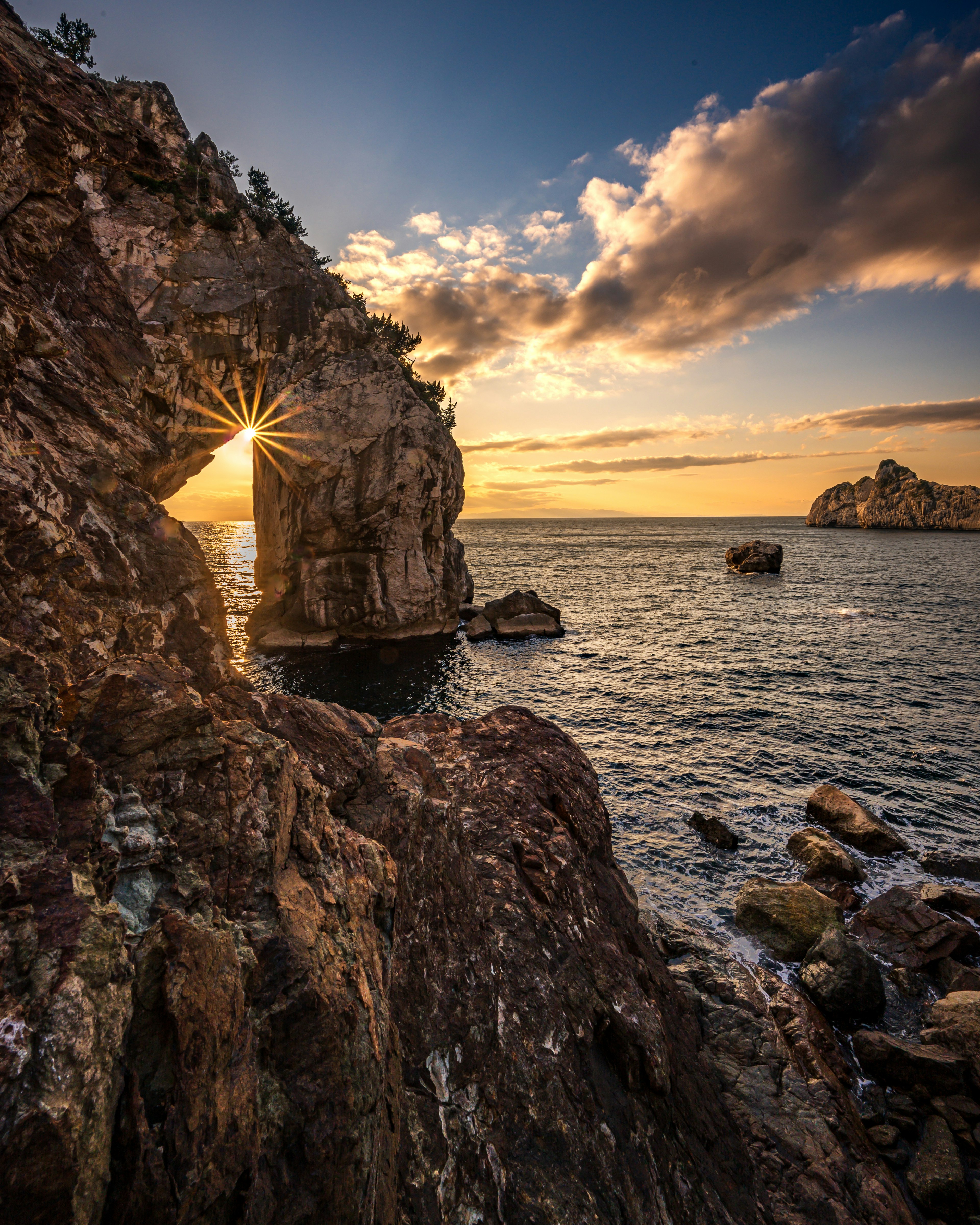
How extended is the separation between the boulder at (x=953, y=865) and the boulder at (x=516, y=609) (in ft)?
106

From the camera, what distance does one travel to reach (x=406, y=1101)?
6031mm

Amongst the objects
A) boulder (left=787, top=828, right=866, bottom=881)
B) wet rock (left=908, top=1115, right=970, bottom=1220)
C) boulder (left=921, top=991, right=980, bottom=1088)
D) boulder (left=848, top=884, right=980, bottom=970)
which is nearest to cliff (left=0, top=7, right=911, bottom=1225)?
wet rock (left=908, top=1115, right=970, bottom=1220)

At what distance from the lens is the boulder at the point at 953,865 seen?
1695 centimetres

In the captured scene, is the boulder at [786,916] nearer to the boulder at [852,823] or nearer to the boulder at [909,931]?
the boulder at [909,931]

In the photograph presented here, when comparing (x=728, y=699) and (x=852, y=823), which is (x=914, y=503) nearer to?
(x=728, y=699)

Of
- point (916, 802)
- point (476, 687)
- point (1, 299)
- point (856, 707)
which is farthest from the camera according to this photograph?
point (476, 687)

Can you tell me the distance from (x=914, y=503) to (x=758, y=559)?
477 ft

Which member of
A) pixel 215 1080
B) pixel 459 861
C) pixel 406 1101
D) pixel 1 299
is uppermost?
pixel 1 299

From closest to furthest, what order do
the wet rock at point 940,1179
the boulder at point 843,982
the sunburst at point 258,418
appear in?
the wet rock at point 940,1179, the boulder at point 843,982, the sunburst at point 258,418

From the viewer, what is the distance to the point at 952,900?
51.1ft

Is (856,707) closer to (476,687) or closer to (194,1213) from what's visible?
(476,687)

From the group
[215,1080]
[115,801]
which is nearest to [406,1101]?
[215,1080]

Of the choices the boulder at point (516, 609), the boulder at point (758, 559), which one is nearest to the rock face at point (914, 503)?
the boulder at point (758, 559)

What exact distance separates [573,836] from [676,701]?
22612 millimetres
